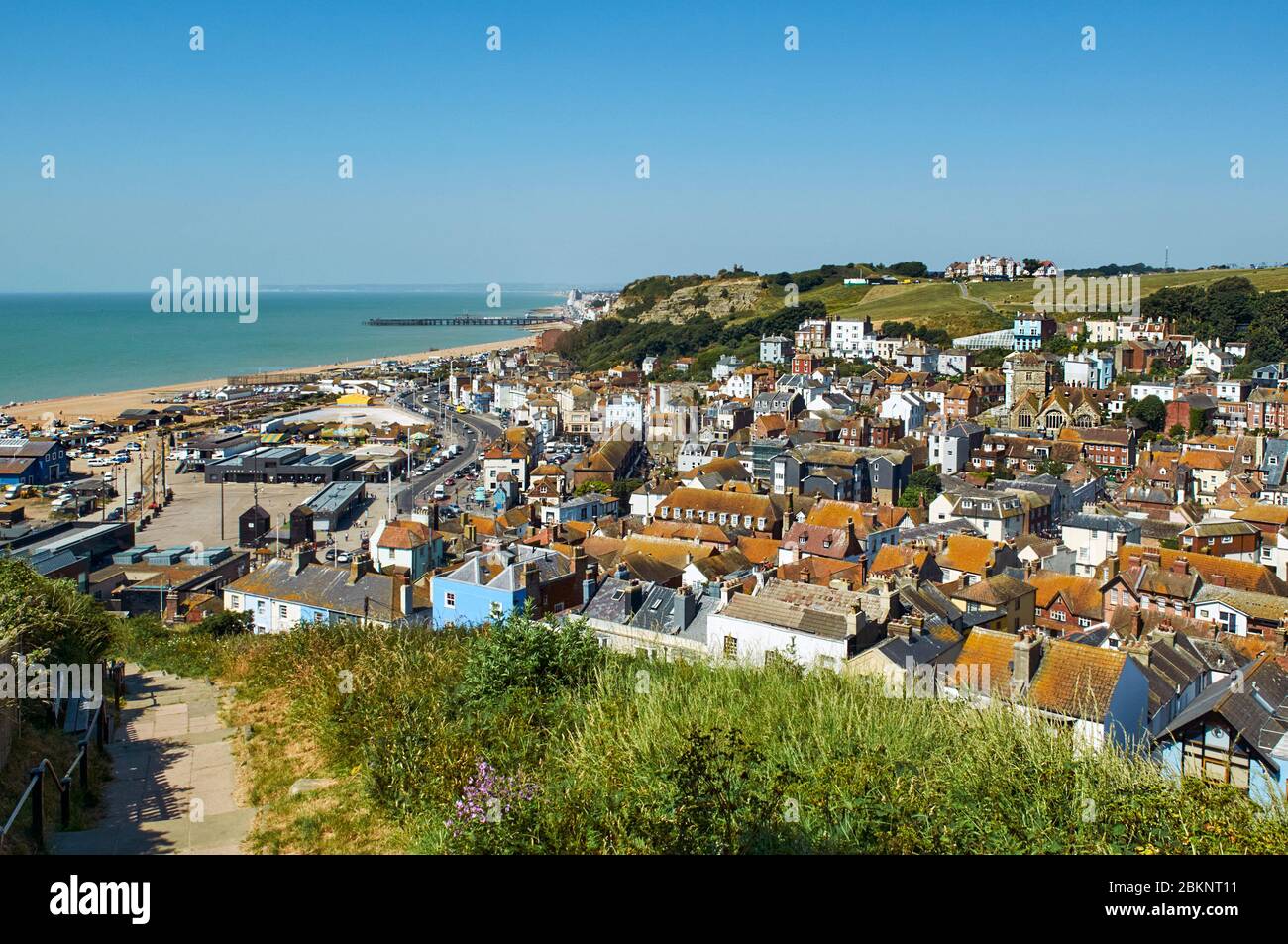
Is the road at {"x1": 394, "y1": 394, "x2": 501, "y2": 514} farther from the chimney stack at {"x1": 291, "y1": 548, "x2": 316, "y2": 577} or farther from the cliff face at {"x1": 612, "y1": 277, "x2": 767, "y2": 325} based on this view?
the cliff face at {"x1": 612, "y1": 277, "x2": 767, "y2": 325}

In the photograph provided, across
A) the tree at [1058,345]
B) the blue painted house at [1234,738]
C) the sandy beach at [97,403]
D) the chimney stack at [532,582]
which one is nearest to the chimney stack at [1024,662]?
Answer: the blue painted house at [1234,738]

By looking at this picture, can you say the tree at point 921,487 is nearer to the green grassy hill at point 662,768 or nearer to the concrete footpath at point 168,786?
the green grassy hill at point 662,768

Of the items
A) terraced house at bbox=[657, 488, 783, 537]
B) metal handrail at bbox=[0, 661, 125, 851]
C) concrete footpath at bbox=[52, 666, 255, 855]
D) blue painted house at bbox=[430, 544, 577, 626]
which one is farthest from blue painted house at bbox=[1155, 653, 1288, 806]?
terraced house at bbox=[657, 488, 783, 537]

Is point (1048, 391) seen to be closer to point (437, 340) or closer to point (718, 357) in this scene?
point (718, 357)

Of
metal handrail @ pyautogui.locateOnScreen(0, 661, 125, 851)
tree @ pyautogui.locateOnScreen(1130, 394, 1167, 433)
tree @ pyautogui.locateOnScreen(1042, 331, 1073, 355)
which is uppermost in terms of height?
tree @ pyautogui.locateOnScreen(1042, 331, 1073, 355)

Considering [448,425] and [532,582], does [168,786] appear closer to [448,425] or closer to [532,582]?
[532,582]

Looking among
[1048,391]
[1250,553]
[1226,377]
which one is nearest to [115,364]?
[1048,391]

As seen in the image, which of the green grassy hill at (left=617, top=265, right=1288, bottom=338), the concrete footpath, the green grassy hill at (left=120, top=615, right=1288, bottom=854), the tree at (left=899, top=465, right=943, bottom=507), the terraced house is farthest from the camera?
the green grassy hill at (left=617, top=265, right=1288, bottom=338)
